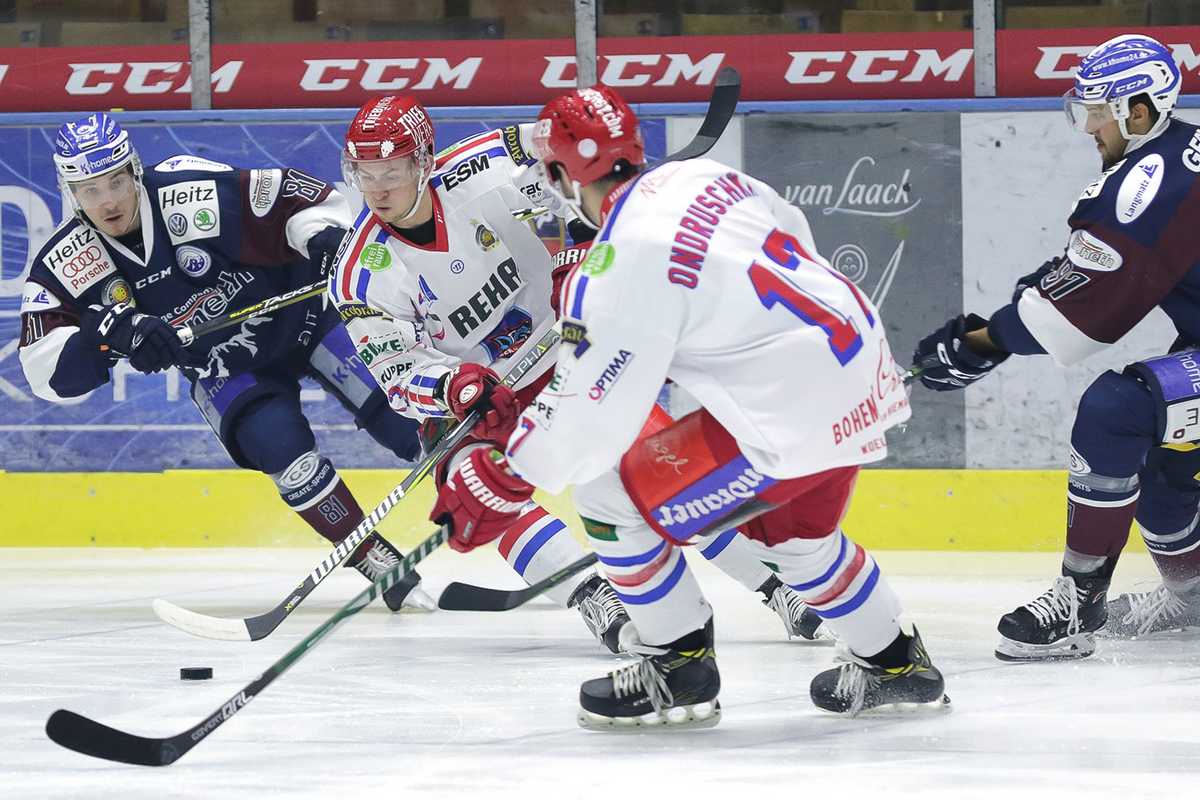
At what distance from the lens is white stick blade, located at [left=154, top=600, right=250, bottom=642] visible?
3314 millimetres

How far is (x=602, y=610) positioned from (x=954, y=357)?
2.65ft

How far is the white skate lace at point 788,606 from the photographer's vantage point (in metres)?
3.46

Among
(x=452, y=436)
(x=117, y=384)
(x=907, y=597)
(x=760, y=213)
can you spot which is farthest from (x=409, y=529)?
(x=760, y=213)

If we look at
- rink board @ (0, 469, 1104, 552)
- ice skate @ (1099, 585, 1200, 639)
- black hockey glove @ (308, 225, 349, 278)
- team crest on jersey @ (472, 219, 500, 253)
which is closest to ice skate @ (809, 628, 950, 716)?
ice skate @ (1099, 585, 1200, 639)

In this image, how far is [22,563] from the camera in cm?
509

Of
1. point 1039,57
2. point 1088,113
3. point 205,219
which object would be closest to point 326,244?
point 205,219

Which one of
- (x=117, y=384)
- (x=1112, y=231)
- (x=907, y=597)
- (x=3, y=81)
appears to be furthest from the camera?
(x=3, y=81)

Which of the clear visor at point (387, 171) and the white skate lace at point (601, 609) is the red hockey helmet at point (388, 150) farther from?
the white skate lace at point (601, 609)

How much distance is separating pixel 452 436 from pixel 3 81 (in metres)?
3.28

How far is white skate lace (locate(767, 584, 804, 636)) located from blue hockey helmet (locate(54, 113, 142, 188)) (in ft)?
5.64

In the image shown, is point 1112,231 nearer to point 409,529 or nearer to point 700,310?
point 700,310

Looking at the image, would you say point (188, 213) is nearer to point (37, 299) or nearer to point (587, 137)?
point (37, 299)

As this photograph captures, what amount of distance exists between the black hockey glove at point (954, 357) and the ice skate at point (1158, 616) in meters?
0.61

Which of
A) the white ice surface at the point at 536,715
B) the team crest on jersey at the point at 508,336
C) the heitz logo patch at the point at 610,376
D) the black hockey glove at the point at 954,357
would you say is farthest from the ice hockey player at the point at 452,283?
the heitz logo patch at the point at 610,376
